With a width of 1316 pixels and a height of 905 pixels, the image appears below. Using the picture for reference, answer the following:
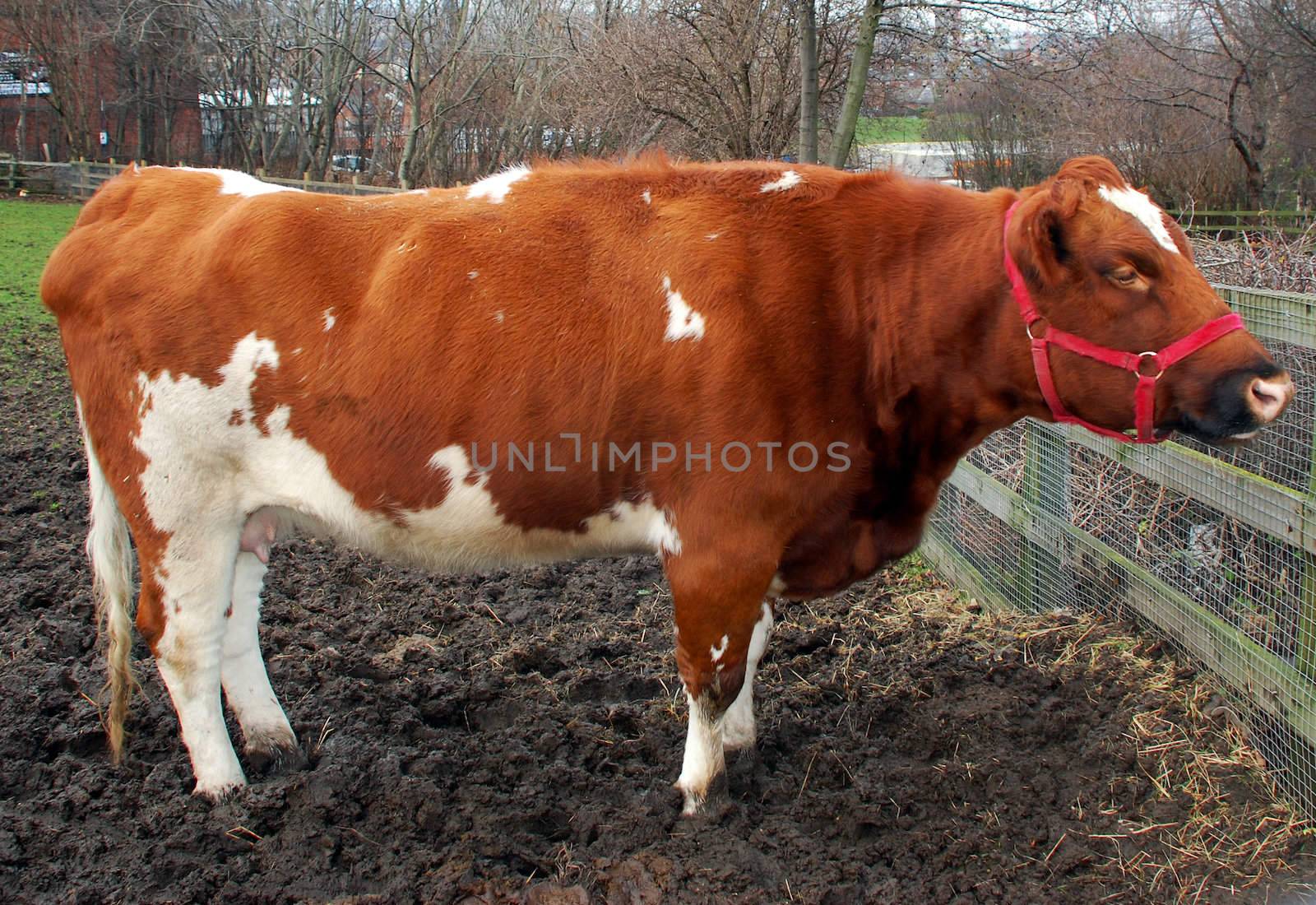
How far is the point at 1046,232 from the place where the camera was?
2.69m

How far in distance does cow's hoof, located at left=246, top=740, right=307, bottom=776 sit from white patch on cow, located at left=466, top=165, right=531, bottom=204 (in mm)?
2096

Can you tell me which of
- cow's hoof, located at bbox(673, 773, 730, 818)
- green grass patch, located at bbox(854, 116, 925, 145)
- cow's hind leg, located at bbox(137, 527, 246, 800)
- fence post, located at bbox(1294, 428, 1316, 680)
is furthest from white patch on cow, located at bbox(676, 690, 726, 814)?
green grass patch, located at bbox(854, 116, 925, 145)

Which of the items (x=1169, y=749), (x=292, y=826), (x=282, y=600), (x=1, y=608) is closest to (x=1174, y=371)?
(x=1169, y=749)

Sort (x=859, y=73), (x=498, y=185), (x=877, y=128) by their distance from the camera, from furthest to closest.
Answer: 1. (x=877, y=128)
2. (x=859, y=73)
3. (x=498, y=185)

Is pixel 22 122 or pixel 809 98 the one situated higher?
pixel 22 122

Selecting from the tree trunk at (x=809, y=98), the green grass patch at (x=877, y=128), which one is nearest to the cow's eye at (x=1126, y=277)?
the tree trunk at (x=809, y=98)

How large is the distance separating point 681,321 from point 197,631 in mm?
1949

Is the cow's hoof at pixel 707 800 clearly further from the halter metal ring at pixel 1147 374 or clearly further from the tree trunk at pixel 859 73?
the tree trunk at pixel 859 73

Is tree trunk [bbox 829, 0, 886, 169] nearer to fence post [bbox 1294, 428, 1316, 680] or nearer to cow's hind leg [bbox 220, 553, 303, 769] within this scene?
fence post [bbox 1294, 428, 1316, 680]

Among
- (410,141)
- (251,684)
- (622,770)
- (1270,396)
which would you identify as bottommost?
(622,770)

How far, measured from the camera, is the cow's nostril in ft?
8.36

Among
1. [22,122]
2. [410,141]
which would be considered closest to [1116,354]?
[410,141]

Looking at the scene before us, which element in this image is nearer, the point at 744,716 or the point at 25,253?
the point at 744,716

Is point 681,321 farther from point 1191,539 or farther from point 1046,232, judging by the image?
point 1191,539
